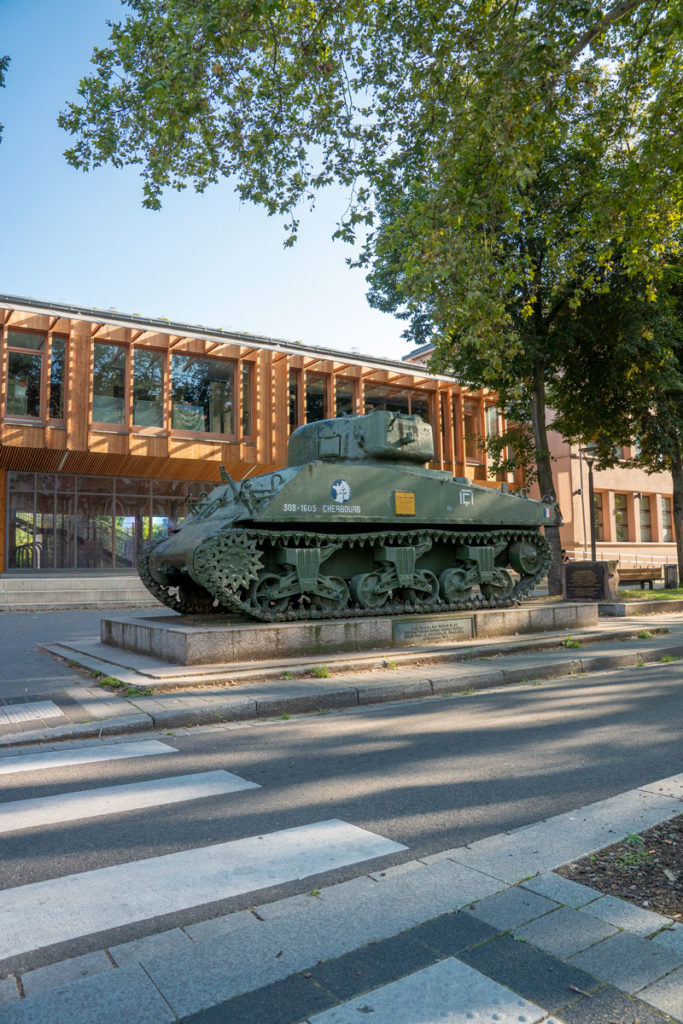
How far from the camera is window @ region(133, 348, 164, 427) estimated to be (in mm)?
26078

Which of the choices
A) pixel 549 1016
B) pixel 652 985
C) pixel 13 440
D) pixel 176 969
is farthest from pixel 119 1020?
pixel 13 440

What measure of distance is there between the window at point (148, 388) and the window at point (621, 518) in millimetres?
25573

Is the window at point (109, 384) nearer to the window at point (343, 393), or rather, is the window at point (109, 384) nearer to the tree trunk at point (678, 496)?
the window at point (343, 393)

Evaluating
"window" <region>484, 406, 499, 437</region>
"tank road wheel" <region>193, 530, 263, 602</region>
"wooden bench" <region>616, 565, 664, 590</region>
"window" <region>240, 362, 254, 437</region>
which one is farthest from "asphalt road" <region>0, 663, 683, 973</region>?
"window" <region>484, 406, 499, 437</region>

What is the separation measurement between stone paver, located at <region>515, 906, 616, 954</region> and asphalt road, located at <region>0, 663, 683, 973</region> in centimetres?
84

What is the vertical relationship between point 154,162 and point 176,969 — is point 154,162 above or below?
above

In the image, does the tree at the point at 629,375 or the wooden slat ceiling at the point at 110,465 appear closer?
the tree at the point at 629,375

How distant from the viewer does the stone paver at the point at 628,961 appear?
231cm

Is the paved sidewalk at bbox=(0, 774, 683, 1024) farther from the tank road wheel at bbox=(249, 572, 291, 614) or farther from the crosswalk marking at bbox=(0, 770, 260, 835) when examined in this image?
the tank road wheel at bbox=(249, 572, 291, 614)

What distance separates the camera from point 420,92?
8828 millimetres

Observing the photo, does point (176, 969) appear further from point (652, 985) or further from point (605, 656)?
point (605, 656)

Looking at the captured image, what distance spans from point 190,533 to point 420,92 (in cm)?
644

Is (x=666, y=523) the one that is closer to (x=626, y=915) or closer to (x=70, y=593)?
(x=70, y=593)

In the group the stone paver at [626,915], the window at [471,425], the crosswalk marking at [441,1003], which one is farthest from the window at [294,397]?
the crosswalk marking at [441,1003]
